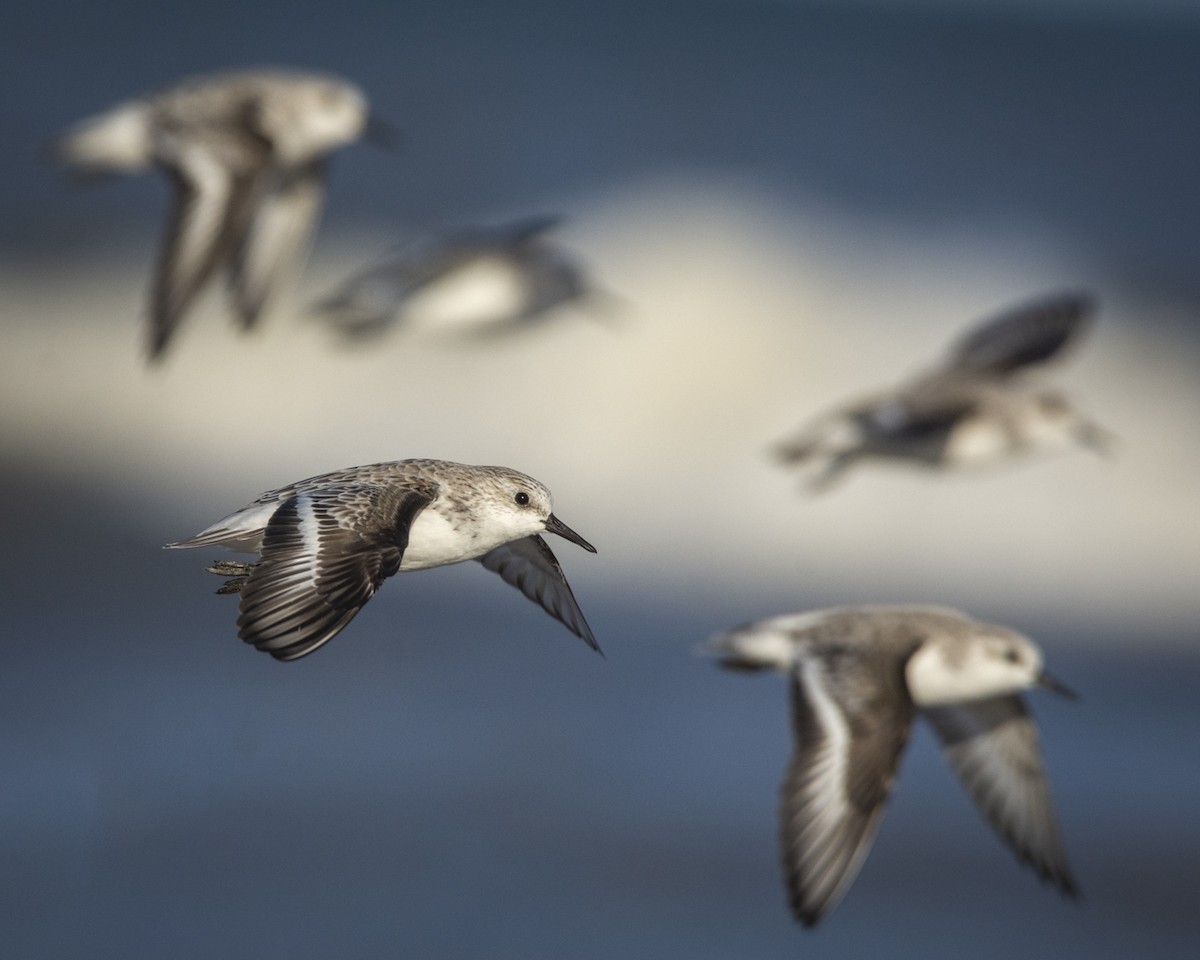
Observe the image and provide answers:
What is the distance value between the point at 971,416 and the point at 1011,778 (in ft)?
6.43

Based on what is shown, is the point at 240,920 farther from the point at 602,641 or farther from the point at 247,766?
the point at 602,641

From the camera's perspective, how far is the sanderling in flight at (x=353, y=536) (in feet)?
7.30

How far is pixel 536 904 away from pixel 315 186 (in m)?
3.87

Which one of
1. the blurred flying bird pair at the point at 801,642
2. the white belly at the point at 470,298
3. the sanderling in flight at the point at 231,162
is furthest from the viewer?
the white belly at the point at 470,298

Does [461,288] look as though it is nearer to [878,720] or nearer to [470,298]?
[470,298]

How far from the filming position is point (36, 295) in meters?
11.2

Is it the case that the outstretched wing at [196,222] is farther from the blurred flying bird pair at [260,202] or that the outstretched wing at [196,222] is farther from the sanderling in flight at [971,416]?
the sanderling in flight at [971,416]

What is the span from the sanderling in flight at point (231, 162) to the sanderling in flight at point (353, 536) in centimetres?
153

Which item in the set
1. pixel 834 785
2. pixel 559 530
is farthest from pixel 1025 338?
pixel 559 530

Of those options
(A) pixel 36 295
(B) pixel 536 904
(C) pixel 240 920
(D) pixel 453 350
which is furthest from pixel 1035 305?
(A) pixel 36 295

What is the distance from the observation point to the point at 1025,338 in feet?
20.0

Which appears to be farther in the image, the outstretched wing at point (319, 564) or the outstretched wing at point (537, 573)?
the outstretched wing at point (537, 573)

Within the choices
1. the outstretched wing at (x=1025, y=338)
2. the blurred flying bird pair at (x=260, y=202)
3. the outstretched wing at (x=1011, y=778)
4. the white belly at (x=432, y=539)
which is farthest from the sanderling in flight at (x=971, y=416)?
the white belly at (x=432, y=539)

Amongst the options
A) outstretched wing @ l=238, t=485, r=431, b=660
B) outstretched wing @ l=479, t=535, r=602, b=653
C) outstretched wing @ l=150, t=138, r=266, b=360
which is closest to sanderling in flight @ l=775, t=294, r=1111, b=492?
outstretched wing @ l=150, t=138, r=266, b=360
